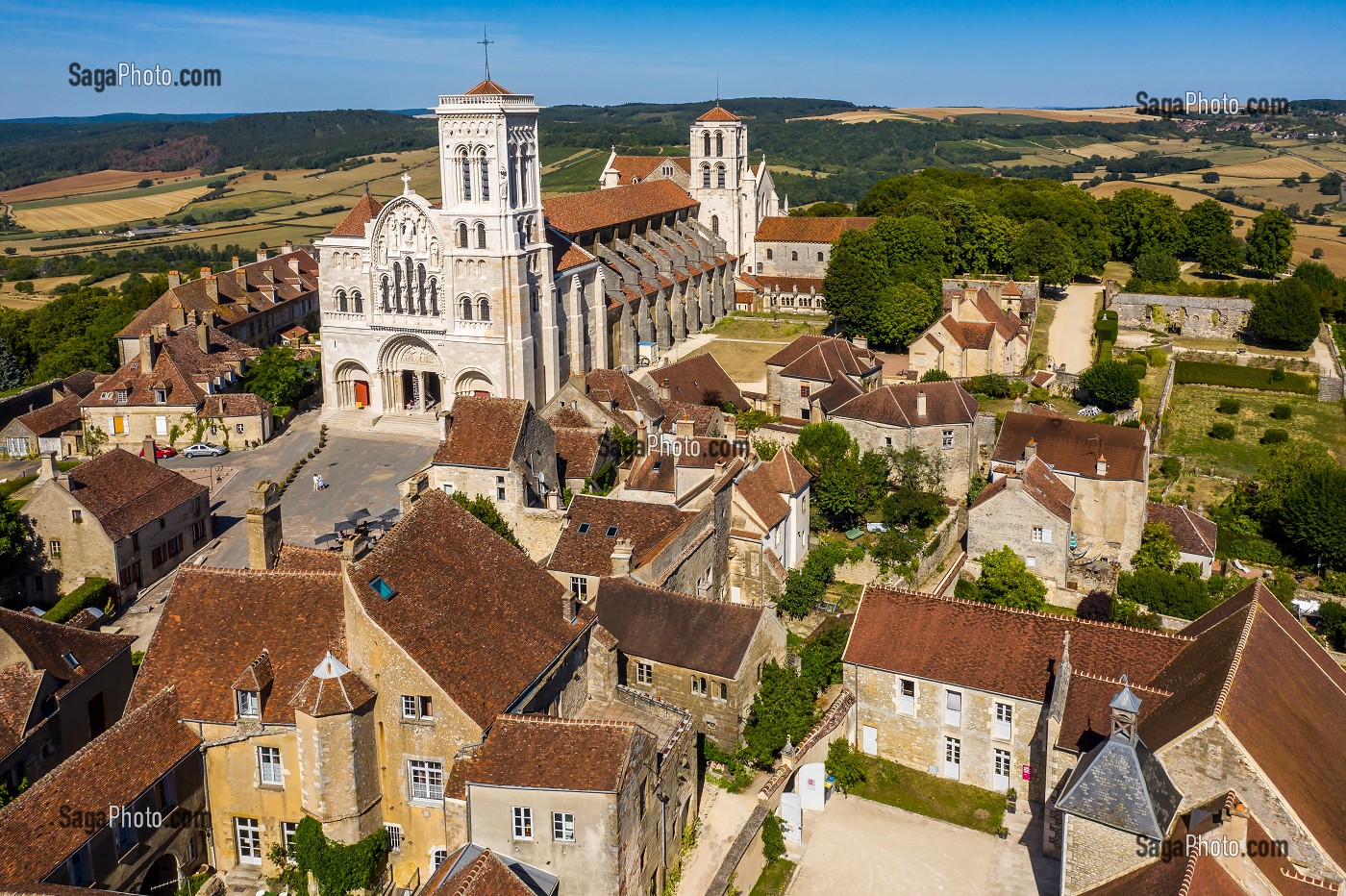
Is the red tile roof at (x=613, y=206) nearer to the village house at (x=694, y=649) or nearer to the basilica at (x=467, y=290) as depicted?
the basilica at (x=467, y=290)

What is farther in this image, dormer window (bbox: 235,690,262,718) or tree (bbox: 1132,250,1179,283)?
tree (bbox: 1132,250,1179,283)

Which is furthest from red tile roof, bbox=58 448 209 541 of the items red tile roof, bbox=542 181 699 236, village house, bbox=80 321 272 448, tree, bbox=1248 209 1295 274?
tree, bbox=1248 209 1295 274

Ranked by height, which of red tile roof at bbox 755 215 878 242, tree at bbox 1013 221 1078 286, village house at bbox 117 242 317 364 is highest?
red tile roof at bbox 755 215 878 242

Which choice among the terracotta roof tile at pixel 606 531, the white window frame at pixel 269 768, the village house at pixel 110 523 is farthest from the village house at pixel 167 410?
the white window frame at pixel 269 768

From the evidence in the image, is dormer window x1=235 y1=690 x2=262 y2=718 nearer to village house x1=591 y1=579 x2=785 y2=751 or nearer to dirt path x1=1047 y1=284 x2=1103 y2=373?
village house x1=591 y1=579 x2=785 y2=751

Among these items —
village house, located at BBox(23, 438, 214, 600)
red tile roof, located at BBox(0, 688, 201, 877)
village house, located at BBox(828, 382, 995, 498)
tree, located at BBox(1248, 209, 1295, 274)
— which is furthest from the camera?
tree, located at BBox(1248, 209, 1295, 274)

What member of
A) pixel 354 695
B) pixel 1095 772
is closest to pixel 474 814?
pixel 354 695

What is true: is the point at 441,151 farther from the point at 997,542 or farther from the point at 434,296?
the point at 997,542
